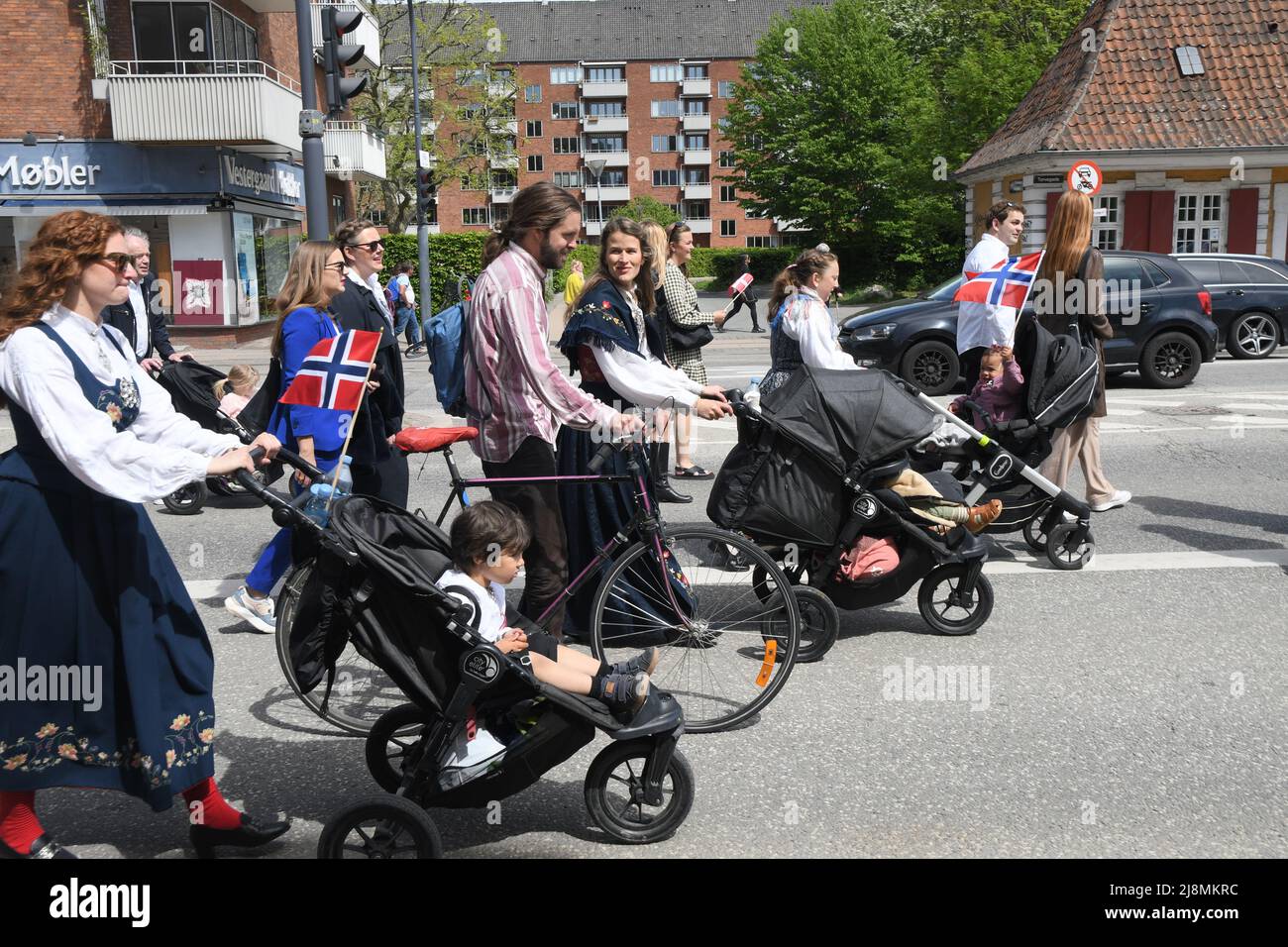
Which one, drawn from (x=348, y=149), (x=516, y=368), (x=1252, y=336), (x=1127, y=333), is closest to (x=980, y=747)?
(x=516, y=368)

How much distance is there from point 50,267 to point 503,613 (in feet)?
5.37

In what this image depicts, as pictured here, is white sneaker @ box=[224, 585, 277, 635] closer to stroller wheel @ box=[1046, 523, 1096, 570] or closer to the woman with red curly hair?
the woman with red curly hair

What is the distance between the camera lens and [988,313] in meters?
7.80

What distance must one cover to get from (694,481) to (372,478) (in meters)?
4.53

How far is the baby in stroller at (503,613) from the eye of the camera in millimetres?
3793

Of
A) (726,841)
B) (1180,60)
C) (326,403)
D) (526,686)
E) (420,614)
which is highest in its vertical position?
(1180,60)

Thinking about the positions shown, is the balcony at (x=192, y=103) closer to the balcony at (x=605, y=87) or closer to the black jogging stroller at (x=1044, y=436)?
the black jogging stroller at (x=1044, y=436)

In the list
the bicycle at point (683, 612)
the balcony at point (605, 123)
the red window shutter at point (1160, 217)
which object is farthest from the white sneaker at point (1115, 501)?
the balcony at point (605, 123)

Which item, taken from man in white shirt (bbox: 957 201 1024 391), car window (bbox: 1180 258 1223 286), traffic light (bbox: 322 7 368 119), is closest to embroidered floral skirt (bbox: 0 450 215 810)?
man in white shirt (bbox: 957 201 1024 391)

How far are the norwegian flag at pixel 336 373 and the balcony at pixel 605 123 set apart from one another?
99.7m
